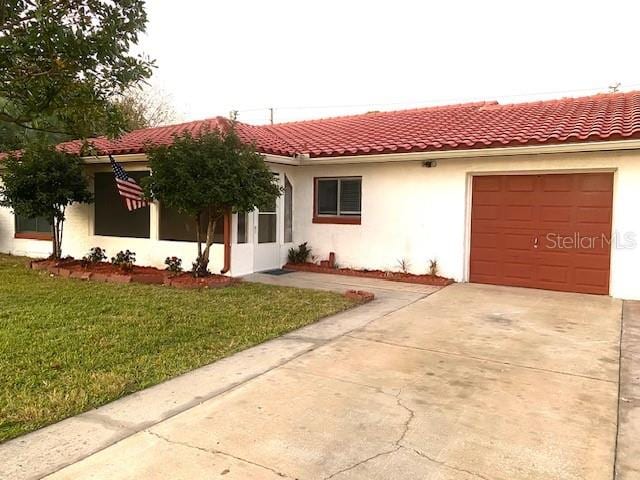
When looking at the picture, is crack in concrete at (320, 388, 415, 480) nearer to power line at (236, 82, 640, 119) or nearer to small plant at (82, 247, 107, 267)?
small plant at (82, 247, 107, 267)

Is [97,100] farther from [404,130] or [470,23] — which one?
[470,23]

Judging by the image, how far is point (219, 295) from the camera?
8312 millimetres

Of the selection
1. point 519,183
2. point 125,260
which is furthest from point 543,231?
point 125,260

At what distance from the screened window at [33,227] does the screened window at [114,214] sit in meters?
2.17

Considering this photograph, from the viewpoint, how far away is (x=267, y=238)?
11.4 metres

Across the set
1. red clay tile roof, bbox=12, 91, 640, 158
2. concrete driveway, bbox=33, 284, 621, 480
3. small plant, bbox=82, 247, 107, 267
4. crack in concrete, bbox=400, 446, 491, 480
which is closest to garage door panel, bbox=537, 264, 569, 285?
red clay tile roof, bbox=12, 91, 640, 158

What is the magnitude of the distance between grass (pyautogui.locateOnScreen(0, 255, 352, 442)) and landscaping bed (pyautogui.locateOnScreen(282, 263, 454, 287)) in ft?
7.55

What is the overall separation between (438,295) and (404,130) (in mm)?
4843

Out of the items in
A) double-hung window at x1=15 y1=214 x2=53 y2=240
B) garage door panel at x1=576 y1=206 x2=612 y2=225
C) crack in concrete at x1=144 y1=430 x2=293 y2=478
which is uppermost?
garage door panel at x1=576 y1=206 x2=612 y2=225

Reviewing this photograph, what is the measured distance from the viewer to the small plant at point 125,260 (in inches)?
404

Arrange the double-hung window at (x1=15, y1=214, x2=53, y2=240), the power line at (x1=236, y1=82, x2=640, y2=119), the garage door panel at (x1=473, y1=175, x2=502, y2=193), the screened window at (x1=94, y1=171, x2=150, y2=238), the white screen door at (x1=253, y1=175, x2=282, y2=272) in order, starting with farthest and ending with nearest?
the power line at (x1=236, y1=82, x2=640, y2=119) < the double-hung window at (x1=15, y1=214, x2=53, y2=240) < the screened window at (x1=94, y1=171, x2=150, y2=238) < the white screen door at (x1=253, y1=175, x2=282, y2=272) < the garage door panel at (x1=473, y1=175, x2=502, y2=193)

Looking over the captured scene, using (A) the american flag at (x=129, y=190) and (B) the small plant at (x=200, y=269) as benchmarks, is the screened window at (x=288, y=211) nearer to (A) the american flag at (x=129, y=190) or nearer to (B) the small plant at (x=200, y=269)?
(B) the small plant at (x=200, y=269)

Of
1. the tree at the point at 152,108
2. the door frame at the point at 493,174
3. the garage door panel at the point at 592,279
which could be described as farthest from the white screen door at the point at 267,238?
the tree at the point at 152,108

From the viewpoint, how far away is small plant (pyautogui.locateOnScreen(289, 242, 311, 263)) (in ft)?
38.9
